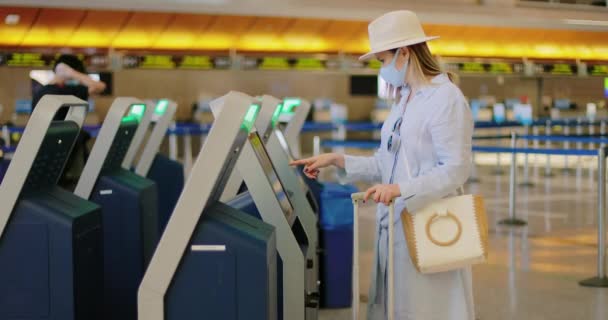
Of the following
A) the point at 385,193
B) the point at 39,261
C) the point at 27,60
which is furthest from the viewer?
the point at 27,60

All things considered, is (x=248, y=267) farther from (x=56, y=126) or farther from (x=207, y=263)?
(x=56, y=126)

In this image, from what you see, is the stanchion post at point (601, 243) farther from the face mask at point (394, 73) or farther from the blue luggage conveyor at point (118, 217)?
the face mask at point (394, 73)

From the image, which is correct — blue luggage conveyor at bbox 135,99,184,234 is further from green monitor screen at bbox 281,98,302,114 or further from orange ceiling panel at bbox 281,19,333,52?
orange ceiling panel at bbox 281,19,333,52

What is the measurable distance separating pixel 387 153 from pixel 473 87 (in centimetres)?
2109

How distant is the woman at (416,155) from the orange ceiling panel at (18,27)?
1567 centimetres

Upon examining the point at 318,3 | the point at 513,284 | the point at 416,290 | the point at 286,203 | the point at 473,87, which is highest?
the point at 318,3

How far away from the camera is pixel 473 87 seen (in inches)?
936

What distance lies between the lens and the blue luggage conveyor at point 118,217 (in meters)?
4.34

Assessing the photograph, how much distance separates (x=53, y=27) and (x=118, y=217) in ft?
48.6

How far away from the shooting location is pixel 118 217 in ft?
14.3

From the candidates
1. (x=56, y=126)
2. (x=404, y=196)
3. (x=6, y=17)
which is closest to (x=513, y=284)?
(x=404, y=196)

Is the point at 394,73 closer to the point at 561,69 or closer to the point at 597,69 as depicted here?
the point at 561,69

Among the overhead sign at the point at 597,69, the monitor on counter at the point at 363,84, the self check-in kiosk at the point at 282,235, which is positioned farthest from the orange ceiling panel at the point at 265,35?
the self check-in kiosk at the point at 282,235

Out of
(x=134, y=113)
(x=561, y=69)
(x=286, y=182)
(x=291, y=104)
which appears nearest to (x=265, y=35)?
(x=561, y=69)
